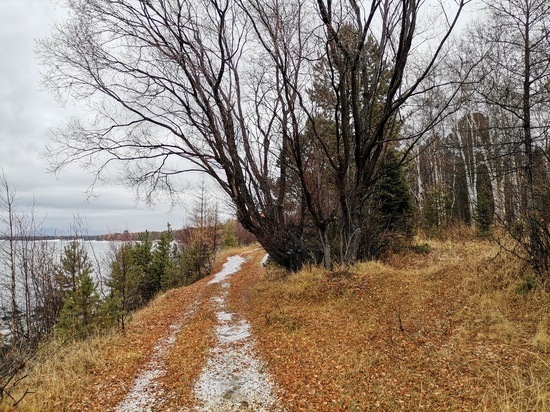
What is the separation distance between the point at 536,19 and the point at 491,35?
76 cm

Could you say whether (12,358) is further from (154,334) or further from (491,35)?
(491,35)

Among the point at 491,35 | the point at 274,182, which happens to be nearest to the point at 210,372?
the point at 274,182

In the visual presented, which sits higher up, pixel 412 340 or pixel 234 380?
pixel 412 340

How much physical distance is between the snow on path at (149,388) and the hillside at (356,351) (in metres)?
0.03

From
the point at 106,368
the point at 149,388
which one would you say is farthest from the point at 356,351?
the point at 106,368

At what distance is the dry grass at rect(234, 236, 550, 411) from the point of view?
11.5 ft

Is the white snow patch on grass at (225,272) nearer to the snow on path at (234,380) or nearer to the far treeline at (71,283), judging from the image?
the far treeline at (71,283)

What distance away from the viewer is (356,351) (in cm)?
482

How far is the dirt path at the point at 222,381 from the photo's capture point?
3.92 m

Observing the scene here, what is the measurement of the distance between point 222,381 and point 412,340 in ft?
9.28

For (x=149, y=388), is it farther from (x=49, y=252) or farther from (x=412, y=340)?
(x=49, y=252)

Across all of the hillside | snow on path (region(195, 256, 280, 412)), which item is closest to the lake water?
the hillside

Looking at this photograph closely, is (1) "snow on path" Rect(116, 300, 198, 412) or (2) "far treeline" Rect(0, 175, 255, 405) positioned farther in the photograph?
(2) "far treeline" Rect(0, 175, 255, 405)

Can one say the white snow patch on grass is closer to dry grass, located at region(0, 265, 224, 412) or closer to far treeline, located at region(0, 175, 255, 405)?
far treeline, located at region(0, 175, 255, 405)
